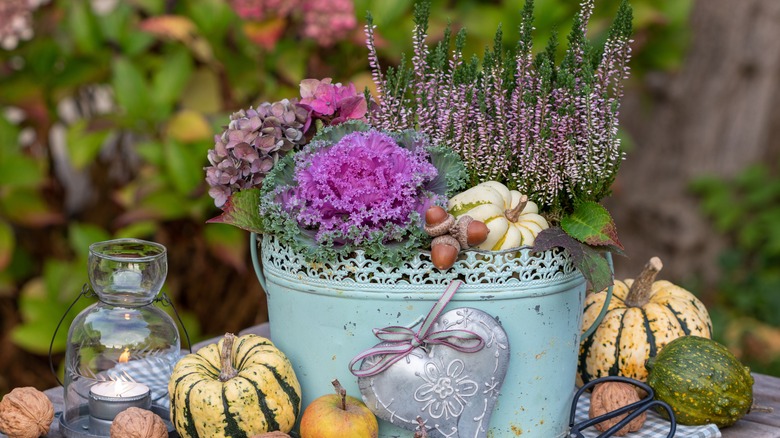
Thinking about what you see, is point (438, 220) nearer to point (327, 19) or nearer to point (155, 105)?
point (327, 19)

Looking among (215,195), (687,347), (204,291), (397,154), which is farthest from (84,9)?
(687,347)

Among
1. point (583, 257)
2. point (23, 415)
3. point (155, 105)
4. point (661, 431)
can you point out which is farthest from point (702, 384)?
point (155, 105)

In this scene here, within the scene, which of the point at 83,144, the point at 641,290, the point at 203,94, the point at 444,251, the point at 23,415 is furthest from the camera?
the point at 203,94

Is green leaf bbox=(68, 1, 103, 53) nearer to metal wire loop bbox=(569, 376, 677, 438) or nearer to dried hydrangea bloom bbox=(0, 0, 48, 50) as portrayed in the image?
dried hydrangea bloom bbox=(0, 0, 48, 50)

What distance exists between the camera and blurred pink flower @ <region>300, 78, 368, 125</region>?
1.64m

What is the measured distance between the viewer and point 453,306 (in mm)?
1491

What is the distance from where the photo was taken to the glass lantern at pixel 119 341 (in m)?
1.57

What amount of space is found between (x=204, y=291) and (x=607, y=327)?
1671mm

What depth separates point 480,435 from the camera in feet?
4.96

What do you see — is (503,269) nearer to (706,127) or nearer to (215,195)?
(215,195)

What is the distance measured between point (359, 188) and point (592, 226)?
0.40 meters

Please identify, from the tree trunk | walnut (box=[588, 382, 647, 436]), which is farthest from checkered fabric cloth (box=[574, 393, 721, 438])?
the tree trunk

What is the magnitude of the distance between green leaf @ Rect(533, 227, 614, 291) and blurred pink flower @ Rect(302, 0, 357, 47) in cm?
135

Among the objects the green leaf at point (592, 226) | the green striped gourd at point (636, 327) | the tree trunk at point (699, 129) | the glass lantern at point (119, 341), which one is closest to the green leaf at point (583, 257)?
the green leaf at point (592, 226)
